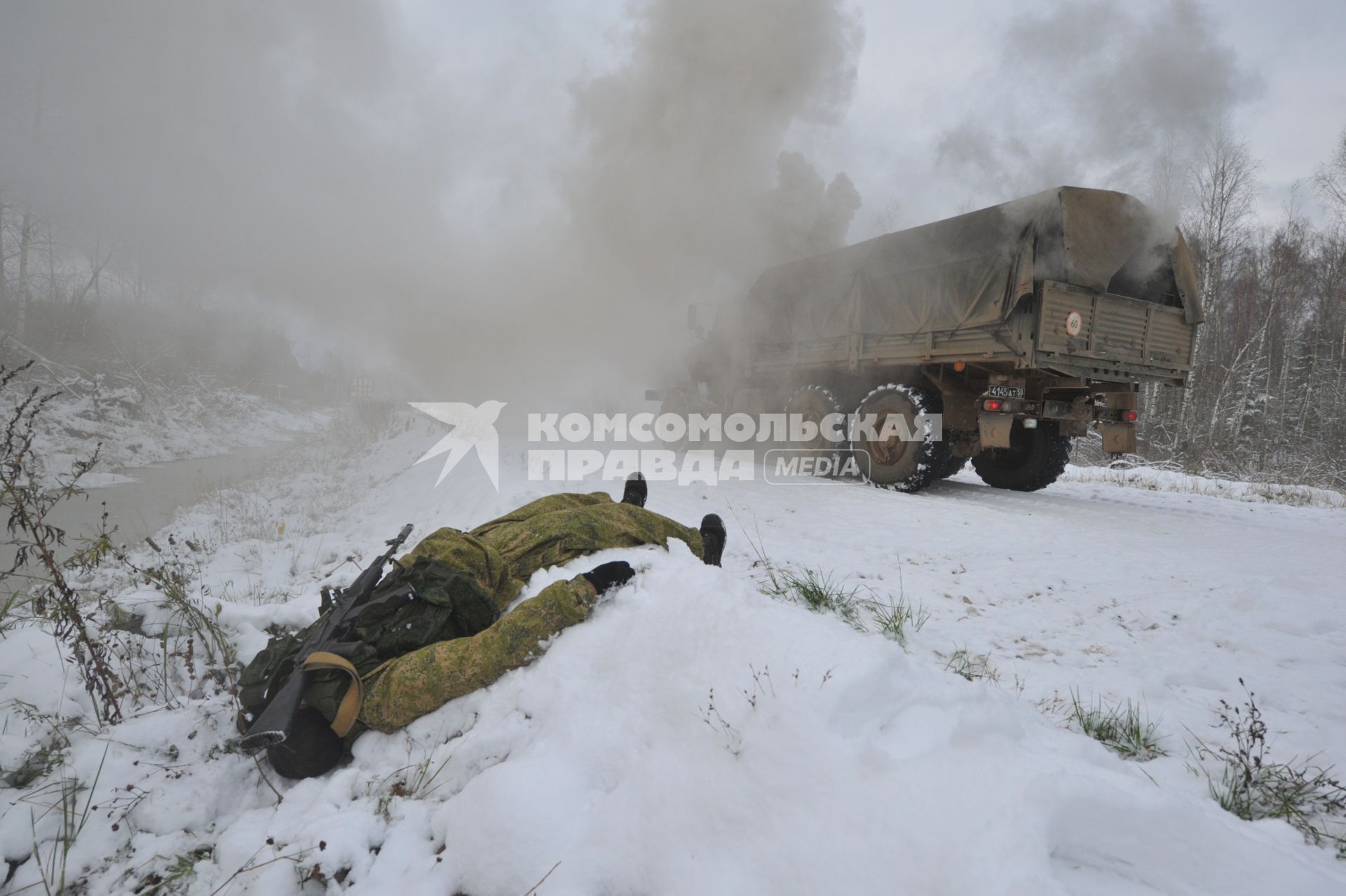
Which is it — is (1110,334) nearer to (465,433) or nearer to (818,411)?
(818,411)

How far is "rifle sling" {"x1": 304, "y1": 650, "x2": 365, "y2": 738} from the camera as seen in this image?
1.77 meters

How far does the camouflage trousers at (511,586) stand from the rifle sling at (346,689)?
6 centimetres

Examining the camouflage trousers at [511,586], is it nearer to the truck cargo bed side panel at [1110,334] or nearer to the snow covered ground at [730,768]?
the snow covered ground at [730,768]

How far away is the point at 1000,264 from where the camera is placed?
5785mm

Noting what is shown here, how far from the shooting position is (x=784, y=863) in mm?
1207

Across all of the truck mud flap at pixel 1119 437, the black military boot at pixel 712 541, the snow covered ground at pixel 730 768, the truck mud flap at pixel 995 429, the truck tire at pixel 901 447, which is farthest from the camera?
the truck tire at pixel 901 447

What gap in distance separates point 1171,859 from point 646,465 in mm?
7005

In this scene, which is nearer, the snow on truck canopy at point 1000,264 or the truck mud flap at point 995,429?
the snow on truck canopy at point 1000,264

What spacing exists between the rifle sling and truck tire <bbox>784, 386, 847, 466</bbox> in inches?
258

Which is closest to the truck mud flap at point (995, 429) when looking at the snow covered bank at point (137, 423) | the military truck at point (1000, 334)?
A: the military truck at point (1000, 334)

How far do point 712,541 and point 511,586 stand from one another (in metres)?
1.25

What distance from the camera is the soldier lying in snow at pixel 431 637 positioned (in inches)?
71.4

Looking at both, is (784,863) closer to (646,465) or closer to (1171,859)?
(1171,859)

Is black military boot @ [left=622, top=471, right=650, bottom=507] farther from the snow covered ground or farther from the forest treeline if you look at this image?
the forest treeline
